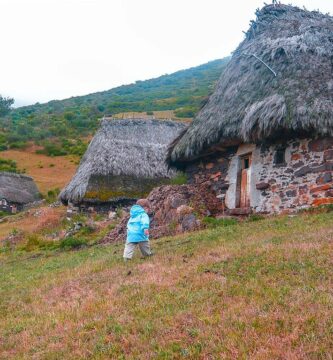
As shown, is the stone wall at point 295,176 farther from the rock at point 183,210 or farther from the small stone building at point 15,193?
the small stone building at point 15,193

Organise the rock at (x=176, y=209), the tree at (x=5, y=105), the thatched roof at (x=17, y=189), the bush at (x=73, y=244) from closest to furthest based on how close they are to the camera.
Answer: the rock at (x=176, y=209) < the bush at (x=73, y=244) < the thatched roof at (x=17, y=189) < the tree at (x=5, y=105)

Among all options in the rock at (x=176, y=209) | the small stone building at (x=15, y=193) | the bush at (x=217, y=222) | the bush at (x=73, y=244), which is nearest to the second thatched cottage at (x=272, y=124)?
the rock at (x=176, y=209)

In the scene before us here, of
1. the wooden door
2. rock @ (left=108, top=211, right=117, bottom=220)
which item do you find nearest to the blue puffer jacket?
the wooden door


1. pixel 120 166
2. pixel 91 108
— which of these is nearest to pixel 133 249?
pixel 120 166

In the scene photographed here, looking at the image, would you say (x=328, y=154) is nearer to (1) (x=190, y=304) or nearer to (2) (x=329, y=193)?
(2) (x=329, y=193)

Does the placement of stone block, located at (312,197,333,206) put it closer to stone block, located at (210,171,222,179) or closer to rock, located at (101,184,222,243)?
rock, located at (101,184,222,243)

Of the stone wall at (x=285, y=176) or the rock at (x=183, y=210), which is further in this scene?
the rock at (x=183, y=210)

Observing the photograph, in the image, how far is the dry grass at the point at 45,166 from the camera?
Answer: 43812mm

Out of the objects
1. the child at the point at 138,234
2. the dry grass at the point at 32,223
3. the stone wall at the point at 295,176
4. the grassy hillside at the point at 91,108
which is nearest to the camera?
the child at the point at 138,234

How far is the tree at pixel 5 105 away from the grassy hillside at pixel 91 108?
1.06m

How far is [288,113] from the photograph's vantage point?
11734 millimetres

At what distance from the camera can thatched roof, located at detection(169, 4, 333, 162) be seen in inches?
466

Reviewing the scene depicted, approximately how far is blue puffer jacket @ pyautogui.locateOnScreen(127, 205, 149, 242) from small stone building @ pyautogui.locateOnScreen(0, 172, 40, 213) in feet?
90.4

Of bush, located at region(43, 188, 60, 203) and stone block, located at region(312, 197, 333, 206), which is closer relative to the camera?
stone block, located at region(312, 197, 333, 206)
